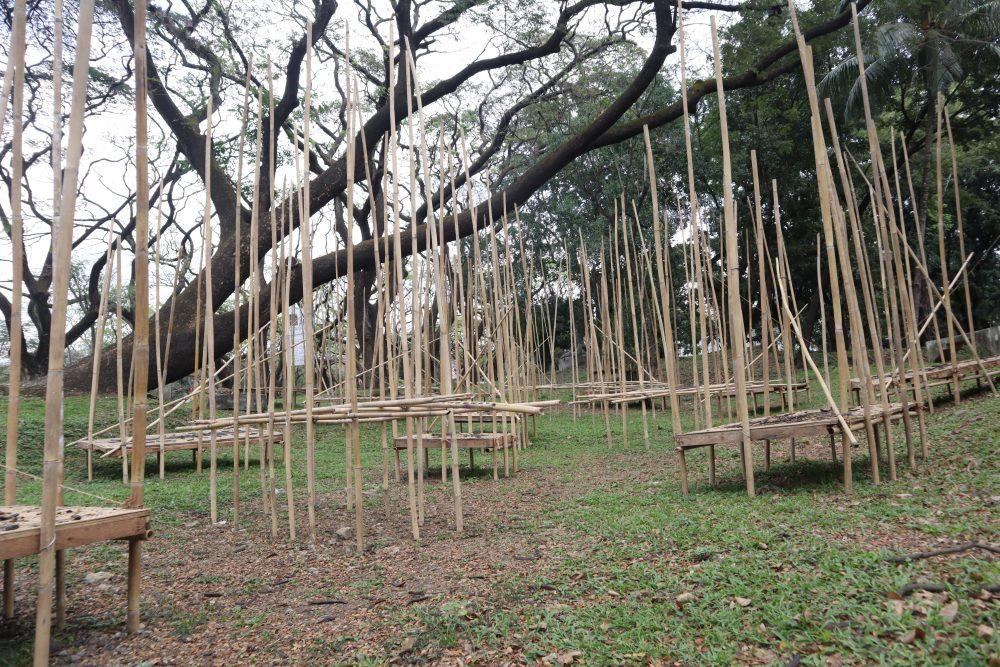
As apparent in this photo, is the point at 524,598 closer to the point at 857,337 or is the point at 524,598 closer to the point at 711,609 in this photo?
the point at 711,609

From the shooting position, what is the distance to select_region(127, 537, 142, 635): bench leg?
2.33 metres

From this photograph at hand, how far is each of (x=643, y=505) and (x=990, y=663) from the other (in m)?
2.16

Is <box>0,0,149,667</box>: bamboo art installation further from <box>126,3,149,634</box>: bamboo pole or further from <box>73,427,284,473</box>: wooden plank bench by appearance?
<box>73,427,284,473</box>: wooden plank bench

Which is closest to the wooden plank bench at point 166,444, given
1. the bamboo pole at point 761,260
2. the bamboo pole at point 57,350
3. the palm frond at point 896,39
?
the bamboo pole at point 57,350

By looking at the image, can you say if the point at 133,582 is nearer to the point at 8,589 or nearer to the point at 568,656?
the point at 8,589

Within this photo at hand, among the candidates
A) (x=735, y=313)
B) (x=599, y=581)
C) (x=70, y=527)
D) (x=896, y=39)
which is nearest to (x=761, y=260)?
(x=735, y=313)

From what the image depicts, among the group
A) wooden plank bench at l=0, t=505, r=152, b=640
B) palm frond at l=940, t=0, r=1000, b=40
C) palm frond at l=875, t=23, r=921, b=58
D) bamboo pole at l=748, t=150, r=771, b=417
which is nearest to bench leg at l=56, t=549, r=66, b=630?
wooden plank bench at l=0, t=505, r=152, b=640

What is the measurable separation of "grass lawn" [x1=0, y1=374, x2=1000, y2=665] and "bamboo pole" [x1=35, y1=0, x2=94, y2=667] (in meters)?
0.45

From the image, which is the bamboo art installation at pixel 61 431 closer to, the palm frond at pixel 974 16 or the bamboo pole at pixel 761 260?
the bamboo pole at pixel 761 260

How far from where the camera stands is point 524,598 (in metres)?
2.49

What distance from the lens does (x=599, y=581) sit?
256cm

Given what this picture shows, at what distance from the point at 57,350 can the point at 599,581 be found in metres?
2.03

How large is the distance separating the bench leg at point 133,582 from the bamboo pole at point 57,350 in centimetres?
35

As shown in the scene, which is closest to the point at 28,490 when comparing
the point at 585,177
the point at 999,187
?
the point at 585,177
